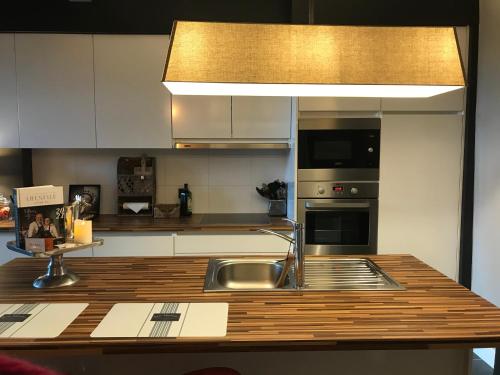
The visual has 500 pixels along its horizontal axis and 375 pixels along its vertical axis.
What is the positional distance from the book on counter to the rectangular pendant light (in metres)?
0.69

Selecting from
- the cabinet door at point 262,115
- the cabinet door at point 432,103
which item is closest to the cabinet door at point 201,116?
the cabinet door at point 262,115

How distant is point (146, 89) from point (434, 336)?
2.51m

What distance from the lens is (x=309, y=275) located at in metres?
1.75

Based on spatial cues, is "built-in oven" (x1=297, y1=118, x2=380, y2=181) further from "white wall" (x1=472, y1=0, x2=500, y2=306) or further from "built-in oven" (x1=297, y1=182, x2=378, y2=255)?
"white wall" (x1=472, y1=0, x2=500, y2=306)

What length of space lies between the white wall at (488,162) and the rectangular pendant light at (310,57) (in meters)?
1.64

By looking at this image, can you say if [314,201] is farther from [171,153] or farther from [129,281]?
[129,281]

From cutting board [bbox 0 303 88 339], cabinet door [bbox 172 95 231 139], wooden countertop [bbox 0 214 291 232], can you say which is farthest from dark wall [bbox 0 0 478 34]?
cutting board [bbox 0 303 88 339]

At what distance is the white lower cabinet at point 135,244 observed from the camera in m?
2.84

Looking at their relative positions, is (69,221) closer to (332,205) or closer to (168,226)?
(168,226)

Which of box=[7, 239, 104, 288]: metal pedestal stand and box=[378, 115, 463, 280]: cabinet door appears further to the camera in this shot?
box=[378, 115, 463, 280]: cabinet door

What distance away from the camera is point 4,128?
9.69 feet

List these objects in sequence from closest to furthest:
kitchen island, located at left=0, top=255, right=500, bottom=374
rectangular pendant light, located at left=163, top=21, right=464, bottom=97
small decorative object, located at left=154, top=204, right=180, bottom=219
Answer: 1. kitchen island, located at left=0, top=255, right=500, bottom=374
2. rectangular pendant light, located at left=163, top=21, right=464, bottom=97
3. small decorative object, located at left=154, top=204, right=180, bottom=219

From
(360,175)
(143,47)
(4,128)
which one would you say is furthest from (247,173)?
(4,128)

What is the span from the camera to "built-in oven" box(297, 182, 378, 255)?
9.43ft
